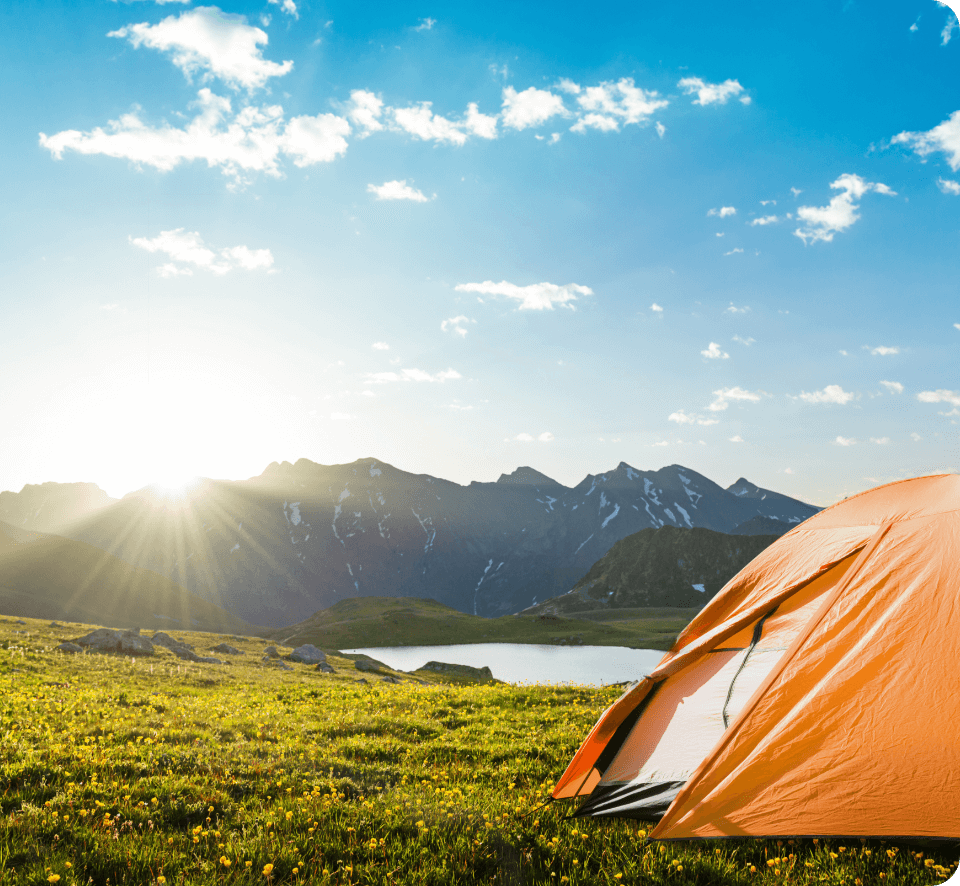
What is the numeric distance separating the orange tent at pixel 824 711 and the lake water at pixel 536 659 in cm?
5798

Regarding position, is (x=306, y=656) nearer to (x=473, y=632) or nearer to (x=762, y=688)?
(x=762, y=688)

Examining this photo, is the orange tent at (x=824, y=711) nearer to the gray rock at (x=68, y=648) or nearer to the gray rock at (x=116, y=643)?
the gray rock at (x=68, y=648)

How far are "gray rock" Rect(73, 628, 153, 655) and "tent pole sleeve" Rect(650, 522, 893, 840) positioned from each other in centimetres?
3314

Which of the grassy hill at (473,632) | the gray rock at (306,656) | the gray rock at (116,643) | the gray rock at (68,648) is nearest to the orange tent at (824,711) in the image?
the gray rock at (68,648)

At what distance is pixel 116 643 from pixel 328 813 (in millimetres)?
30846

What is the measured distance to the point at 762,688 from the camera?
21.7ft

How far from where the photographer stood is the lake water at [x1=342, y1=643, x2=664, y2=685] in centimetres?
7475

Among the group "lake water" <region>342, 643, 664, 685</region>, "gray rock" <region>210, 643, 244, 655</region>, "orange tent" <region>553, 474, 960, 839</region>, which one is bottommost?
"lake water" <region>342, 643, 664, 685</region>

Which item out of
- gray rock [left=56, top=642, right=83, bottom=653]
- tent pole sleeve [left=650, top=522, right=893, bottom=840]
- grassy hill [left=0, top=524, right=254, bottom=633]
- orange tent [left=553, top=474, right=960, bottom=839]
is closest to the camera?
orange tent [left=553, top=474, right=960, bottom=839]

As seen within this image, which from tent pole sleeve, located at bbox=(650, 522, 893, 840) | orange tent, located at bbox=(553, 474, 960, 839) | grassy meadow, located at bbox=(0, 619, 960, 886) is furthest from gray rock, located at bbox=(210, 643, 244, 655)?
tent pole sleeve, located at bbox=(650, 522, 893, 840)

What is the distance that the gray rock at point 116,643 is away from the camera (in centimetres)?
3055

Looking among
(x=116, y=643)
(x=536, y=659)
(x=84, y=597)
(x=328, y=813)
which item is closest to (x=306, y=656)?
(x=116, y=643)

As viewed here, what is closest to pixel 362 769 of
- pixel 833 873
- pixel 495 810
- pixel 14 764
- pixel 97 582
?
pixel 495 810

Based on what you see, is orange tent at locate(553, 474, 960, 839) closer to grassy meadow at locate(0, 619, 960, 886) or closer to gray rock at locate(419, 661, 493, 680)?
grassy meadow at locate(0, 619, 960, 886)
